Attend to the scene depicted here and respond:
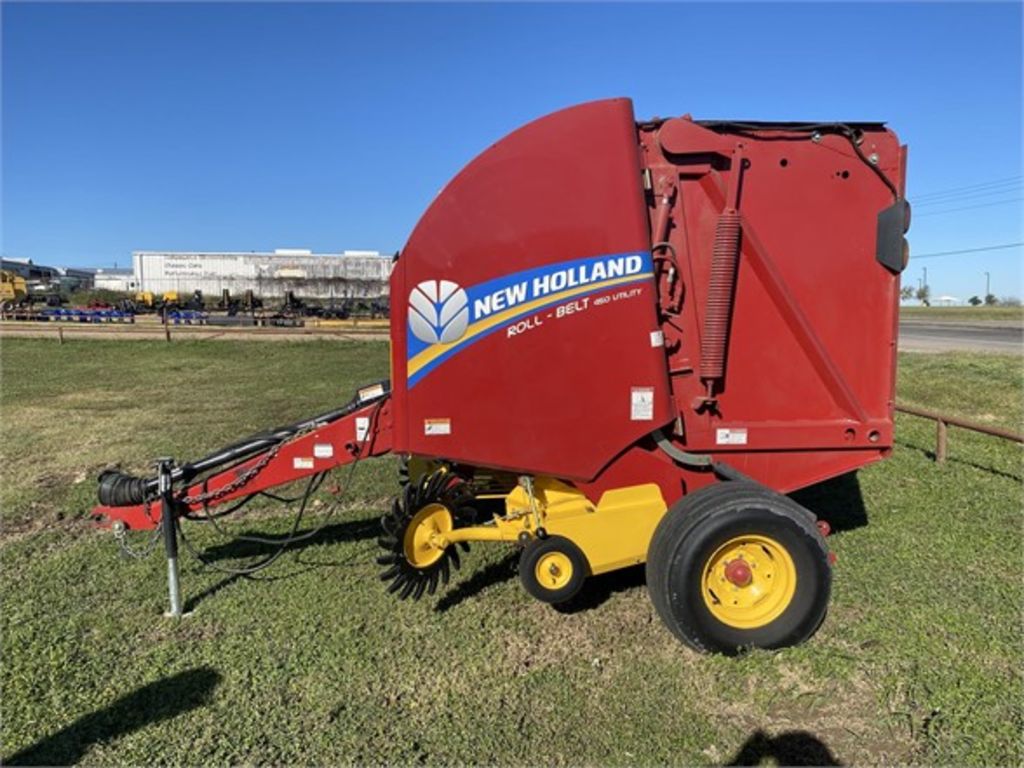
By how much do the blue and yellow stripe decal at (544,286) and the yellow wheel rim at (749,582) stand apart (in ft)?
5.07

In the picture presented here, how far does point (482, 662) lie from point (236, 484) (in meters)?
1.92

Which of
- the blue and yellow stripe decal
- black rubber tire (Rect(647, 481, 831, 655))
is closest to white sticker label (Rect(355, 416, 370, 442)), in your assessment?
the blue and yellow stripe decal

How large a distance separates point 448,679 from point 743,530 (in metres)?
1.71

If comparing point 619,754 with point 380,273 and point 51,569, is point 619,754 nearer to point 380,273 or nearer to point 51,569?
point 51,569

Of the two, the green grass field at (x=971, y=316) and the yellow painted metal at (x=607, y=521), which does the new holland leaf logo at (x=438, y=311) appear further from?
the green grass field at (x=971, y=316)

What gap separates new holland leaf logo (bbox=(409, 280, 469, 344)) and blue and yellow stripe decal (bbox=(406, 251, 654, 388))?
52 millimetres

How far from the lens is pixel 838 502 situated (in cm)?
609

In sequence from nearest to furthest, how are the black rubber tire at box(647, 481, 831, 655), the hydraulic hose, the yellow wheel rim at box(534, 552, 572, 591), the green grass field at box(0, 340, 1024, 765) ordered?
the green grass field at box(0, 340, 1024, 765)
the black rubber tire at box(647, 481, 831, 655)
the yellow wheel rim at box(534, 552, 572, 591)
the hydraulic hose

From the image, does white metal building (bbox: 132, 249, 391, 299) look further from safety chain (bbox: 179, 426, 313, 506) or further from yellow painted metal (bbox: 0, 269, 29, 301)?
safety chain (bbox: 179, 426, 313, 506)

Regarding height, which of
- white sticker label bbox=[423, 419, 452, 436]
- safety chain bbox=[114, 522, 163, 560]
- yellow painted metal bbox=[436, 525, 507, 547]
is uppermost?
white sticker label bbox=[423, 419, 452, 436]

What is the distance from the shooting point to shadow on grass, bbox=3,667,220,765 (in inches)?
116

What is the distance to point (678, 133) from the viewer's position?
376 cm

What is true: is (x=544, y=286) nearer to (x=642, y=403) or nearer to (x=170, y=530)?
(x=642, y=403)

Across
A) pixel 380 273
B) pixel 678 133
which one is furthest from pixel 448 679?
pixel 380 273
